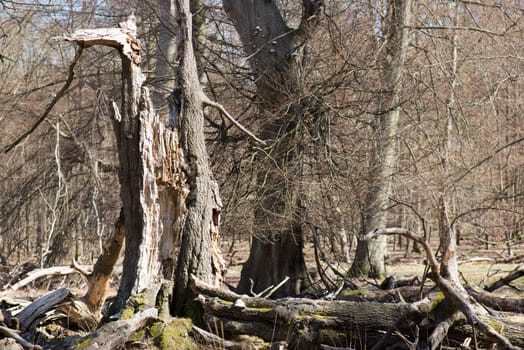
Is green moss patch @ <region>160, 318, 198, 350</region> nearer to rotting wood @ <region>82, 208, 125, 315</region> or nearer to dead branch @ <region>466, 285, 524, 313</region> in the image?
rotting wood @ <region>82, 208, 125, 315</region>

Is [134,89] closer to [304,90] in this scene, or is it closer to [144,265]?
[144,265]

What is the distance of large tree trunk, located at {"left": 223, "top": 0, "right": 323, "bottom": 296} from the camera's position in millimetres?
9641

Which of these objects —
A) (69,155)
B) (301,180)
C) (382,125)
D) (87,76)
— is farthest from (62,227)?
(382,125)

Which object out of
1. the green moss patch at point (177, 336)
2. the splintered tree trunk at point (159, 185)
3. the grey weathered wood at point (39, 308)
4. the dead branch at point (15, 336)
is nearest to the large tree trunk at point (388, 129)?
the splintered tree trunk at point (159, 185)

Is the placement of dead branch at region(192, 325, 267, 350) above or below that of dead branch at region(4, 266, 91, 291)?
below

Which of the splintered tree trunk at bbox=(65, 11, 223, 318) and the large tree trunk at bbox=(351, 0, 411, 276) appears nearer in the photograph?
the splintered tree trunk at bbox=(65, 11, 223, 318)

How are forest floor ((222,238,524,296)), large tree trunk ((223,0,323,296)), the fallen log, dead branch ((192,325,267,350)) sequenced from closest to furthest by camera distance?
1. the fallen log
2. dead branch ((192,325,267,350))
3. large tree trunk ((223,0,323,296))
4. forest floor ((222,238,524,296))

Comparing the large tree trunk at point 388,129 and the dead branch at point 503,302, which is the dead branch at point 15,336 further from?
the large tree trunk at point 388,129

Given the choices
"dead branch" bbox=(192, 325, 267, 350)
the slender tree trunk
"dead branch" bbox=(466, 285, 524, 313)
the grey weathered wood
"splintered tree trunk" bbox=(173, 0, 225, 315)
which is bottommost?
"dead branch" bbox=(192, 325, 267, 350)

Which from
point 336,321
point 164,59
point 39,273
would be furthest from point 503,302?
point 164,59

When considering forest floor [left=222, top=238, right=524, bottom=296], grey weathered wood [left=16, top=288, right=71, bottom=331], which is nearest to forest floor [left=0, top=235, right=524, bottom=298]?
forest floor [left=222, top=238, right=524, bottom=296]

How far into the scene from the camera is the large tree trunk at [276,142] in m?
9.64

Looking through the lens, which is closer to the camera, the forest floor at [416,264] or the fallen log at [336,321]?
the fallen log at [336,321]

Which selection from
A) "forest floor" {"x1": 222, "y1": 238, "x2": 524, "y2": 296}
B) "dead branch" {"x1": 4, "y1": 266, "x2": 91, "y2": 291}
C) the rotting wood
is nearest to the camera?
the rotting wood
